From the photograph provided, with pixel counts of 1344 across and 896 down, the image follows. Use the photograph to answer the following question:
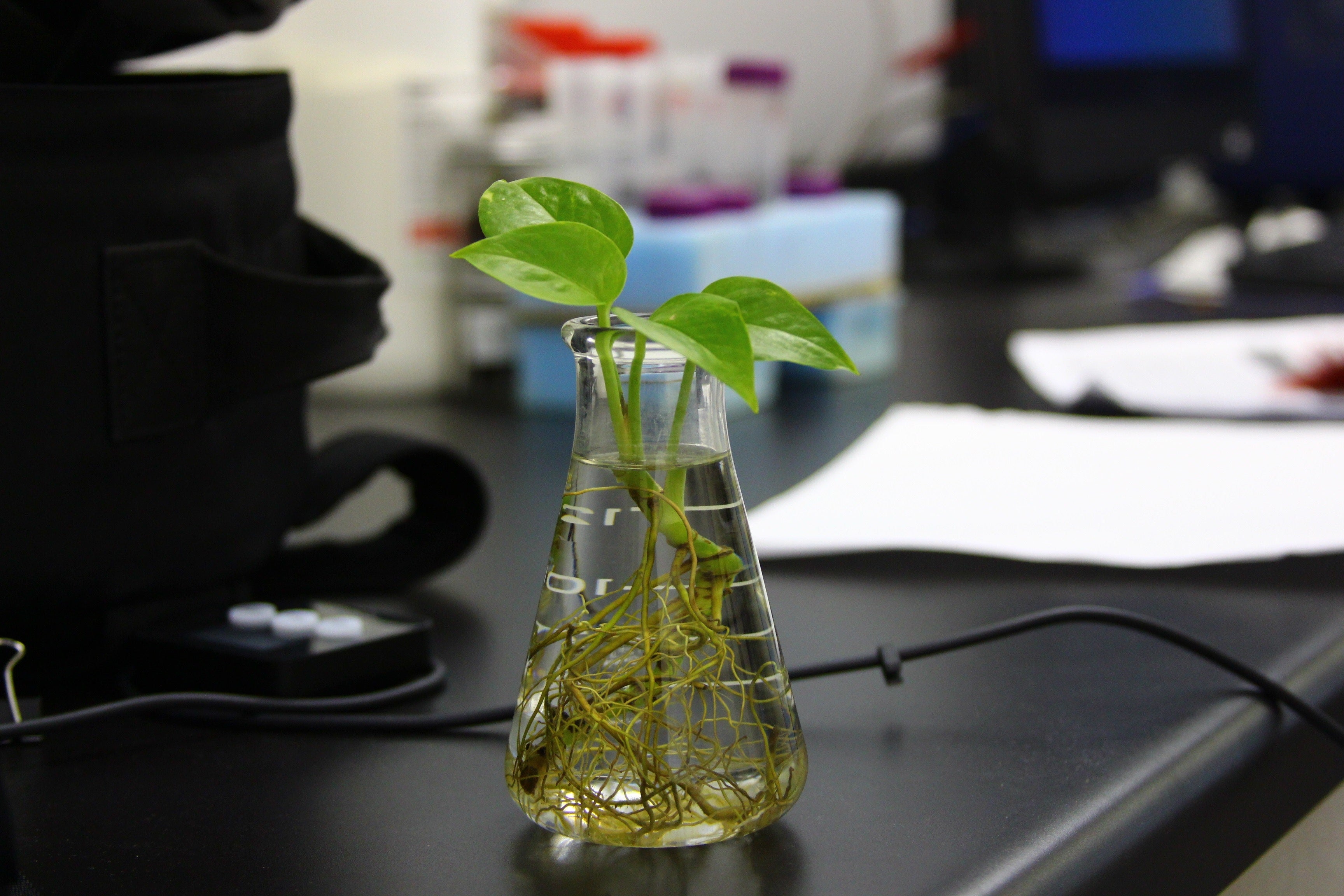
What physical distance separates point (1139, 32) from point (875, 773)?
133 cm

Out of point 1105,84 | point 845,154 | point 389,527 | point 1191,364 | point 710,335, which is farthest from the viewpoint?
point 845,154

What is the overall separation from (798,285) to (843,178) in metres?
0.77

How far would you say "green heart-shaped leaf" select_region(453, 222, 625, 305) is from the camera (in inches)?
9.8

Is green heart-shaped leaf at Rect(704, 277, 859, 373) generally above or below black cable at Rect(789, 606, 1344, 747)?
above

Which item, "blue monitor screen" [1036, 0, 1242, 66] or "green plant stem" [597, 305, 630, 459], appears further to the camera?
"blue monitor screen" [1036, 0, 1242, 66]

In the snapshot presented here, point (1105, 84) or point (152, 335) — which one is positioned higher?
point (1105, 84)

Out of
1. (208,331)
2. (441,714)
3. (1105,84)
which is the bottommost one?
(441,714)

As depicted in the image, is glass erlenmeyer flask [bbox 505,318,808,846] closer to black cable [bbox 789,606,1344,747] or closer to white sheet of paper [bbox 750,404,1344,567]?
black cable [bbox 789,606,1344,747]

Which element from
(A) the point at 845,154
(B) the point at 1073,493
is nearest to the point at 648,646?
(B) the point at 1073,493

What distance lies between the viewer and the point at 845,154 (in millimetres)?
1800

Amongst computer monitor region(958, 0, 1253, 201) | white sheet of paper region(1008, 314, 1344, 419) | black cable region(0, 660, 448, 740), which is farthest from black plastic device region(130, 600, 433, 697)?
computer monitor region(958, 0, 1253, 201)

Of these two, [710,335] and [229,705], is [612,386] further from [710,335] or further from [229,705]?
[229,705]

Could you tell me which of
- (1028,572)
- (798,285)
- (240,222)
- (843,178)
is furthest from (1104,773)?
(843,178)

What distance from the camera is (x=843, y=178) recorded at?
159 cm
